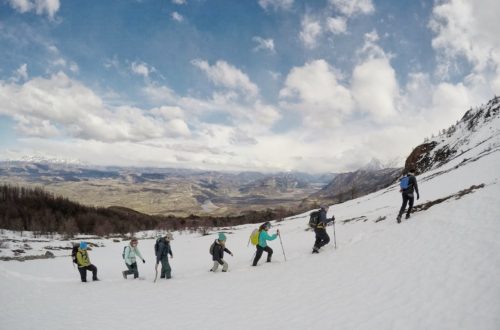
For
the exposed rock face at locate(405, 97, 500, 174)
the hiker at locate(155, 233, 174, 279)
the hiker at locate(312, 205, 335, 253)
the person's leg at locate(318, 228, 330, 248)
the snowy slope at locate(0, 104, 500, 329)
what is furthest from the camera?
the exposed rock face at locate(405, 97, 500, 174)

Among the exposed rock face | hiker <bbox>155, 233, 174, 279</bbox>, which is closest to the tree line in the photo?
the exposed rock face

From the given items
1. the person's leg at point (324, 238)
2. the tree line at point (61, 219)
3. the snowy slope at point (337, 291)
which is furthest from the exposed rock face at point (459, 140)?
the tree line at point (61, 219)

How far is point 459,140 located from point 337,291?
269 ft

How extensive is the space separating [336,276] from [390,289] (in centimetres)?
343

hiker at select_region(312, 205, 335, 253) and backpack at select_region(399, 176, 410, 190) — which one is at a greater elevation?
backpack at select_region(399, 176, 410, 190)

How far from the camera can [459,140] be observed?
77.2m

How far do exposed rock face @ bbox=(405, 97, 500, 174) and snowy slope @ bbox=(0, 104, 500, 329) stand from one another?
58774mm

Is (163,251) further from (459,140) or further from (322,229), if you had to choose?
(459,140)

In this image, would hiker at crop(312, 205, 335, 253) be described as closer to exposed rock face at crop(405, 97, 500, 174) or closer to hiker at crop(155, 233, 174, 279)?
hiker at crop(155, 233, 174, 279)

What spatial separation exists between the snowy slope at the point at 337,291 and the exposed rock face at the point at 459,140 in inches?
2314

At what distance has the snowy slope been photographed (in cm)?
956

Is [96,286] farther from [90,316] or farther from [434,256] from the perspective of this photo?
[434,256]

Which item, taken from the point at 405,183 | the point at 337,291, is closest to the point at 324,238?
Result: the point at 405,183

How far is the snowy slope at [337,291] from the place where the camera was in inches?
376
